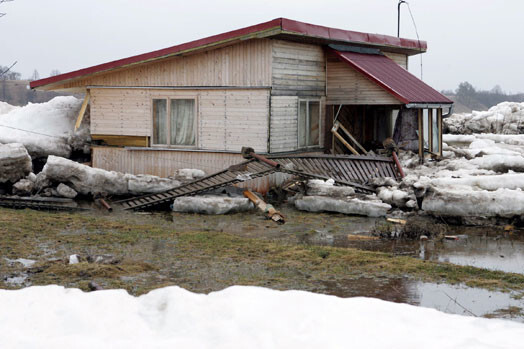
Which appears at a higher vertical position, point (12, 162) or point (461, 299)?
point (12, 162)

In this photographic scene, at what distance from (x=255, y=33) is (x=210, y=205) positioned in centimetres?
461

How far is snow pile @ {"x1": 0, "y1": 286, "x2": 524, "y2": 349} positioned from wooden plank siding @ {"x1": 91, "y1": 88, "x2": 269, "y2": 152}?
35.4ft

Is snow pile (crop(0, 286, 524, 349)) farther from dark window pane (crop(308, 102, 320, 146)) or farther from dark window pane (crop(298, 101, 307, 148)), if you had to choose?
dark window pane (crop(308, 102, 320, 146))

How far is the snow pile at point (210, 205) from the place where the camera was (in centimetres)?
1527

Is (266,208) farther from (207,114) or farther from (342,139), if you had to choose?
(342,139)

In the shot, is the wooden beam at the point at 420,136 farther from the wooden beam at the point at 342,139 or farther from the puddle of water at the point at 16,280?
the puddle of water at the point at 16,280

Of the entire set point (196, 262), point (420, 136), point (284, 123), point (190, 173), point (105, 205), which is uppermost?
point (284, 123)

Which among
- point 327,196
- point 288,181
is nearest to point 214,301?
point 327,196

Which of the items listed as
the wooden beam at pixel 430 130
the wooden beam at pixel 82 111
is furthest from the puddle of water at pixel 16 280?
the wooden beam at pixel 430 130

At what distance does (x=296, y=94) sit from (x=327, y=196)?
4.00 m

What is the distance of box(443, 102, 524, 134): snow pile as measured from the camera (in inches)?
1302

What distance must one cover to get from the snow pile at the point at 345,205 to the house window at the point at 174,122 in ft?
14.8

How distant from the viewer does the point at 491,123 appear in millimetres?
33562

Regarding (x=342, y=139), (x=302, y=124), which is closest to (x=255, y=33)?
(x=302, y=124)
